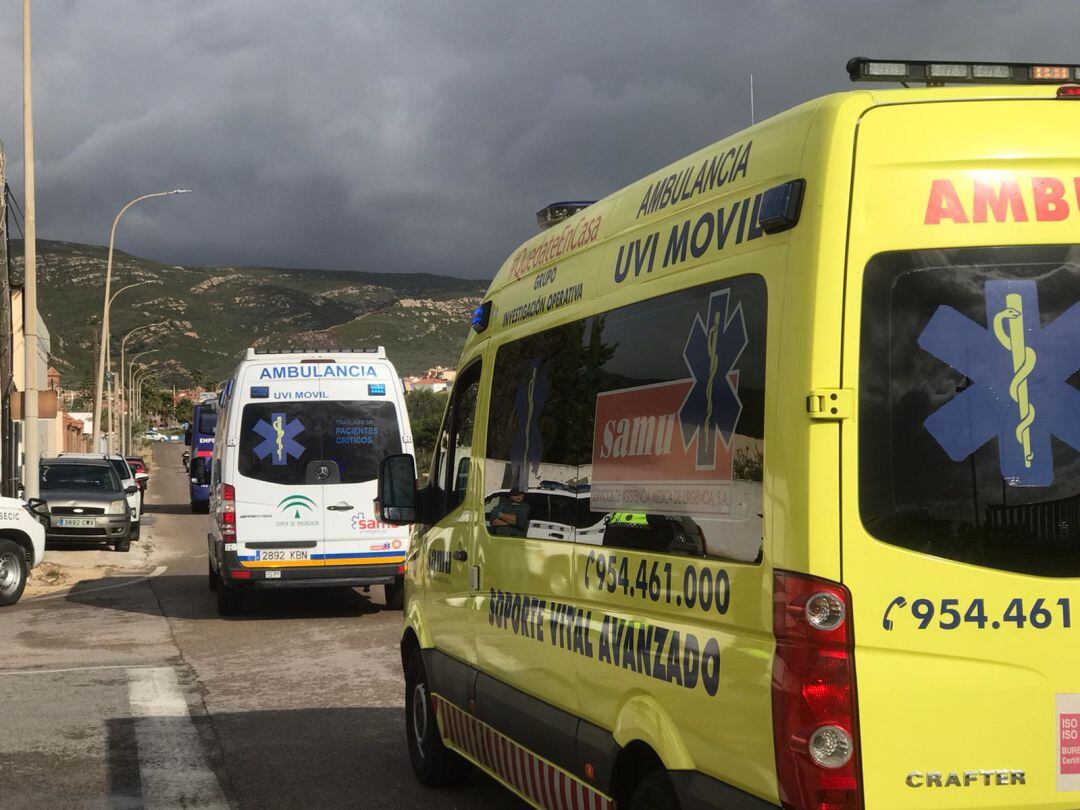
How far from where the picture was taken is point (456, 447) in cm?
694

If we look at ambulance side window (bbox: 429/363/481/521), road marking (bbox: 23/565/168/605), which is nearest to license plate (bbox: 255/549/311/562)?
road marking (bbox: 23/565/168/605)

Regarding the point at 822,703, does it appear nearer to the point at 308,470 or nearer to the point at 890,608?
the point at 890,608

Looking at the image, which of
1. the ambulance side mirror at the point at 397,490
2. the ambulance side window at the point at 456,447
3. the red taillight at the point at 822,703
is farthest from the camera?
the ambulance side mirror at the point at 397,490

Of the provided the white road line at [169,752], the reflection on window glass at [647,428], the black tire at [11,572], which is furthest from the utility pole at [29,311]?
the reflection on window glass at [647,428]

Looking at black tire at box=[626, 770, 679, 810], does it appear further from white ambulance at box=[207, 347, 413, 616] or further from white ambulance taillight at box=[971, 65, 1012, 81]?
white ambulance at box=[207, 347, 413, 616]

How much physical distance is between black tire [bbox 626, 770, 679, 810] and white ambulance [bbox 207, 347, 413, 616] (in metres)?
10.8

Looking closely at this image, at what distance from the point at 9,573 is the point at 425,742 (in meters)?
11.1

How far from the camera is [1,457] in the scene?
2791cm

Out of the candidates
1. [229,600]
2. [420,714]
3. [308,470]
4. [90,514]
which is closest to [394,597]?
[229,600]

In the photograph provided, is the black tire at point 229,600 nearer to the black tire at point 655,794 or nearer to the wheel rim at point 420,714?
the wheel rim at point 420,714

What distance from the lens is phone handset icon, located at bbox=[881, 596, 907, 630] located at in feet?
10.9

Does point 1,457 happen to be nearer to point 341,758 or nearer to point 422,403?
point 341,758

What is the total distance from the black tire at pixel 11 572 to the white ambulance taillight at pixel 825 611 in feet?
49.0

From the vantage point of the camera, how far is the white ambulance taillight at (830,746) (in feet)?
10.8
